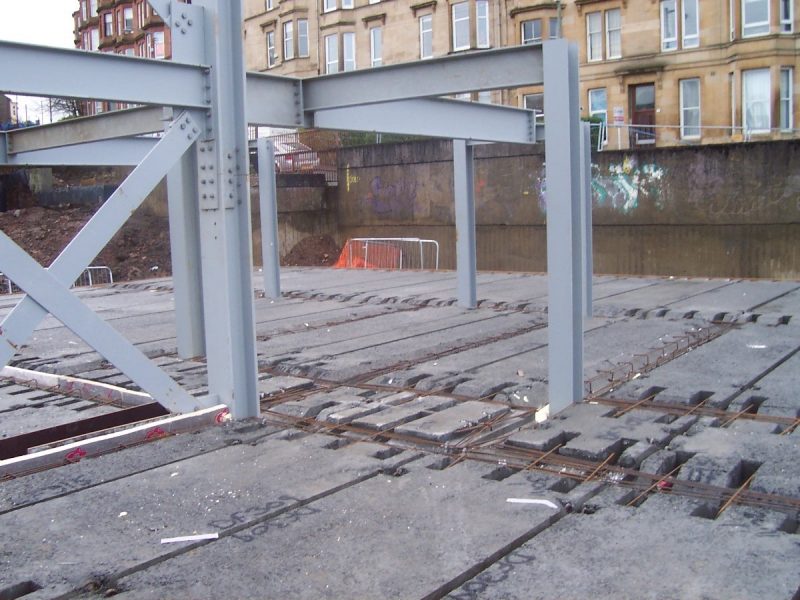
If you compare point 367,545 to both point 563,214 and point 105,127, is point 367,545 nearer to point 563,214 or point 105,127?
point 563,214

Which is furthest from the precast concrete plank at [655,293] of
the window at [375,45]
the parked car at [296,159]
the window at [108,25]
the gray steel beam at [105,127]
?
the window at [108,25]

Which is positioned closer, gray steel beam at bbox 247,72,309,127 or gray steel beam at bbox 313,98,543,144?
gray steel beam at bbox 247,72,309,127

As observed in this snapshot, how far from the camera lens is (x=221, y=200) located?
20.2 ft

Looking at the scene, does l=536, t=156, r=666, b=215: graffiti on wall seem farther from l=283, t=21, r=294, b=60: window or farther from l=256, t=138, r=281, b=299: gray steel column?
l=283, t=21, r=294, b=60: window

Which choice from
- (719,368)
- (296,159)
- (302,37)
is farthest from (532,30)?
(719,368)

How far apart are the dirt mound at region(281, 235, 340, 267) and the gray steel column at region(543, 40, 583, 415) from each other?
20345mm

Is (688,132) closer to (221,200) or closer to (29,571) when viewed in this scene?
(221,200)

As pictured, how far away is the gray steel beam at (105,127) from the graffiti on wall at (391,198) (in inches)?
662

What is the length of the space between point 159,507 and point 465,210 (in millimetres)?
7660

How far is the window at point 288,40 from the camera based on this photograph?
138ft

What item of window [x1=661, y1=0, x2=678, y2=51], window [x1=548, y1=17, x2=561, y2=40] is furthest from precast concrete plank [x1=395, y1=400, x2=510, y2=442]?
window [x1=548, y1=17, x2=561, y2=40]

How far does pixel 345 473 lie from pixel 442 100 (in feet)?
15.2

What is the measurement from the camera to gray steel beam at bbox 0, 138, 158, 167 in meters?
9.23

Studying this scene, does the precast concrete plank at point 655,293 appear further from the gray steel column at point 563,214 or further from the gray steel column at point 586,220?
the gray steel column at point 563,214
